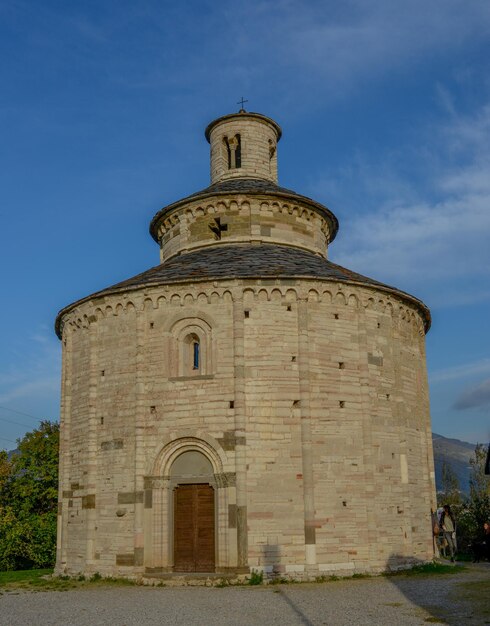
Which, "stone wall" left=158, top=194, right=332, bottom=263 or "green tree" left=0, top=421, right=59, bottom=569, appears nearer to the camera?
"stone wall" left=158, top=194, right=332, bottom=263

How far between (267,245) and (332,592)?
10897mm

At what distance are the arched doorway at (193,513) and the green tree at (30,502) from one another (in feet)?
36.6

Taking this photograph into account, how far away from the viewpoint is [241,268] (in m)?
19.0

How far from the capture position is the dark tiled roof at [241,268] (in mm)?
18719

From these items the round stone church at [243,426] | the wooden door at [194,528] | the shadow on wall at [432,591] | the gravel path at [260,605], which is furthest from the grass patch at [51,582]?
the shadow on wall at [432,591]

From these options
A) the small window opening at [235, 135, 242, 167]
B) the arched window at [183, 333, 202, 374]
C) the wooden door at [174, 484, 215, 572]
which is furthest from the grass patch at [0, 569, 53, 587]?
the small window opening at [235, 135, 242, 167]

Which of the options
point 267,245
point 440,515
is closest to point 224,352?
point 267,245

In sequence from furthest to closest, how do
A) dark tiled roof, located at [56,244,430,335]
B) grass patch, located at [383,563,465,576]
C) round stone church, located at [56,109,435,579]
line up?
1. dark tiled roof, located at [56,244,430,335]
2. grass patch, located at [383,563,465,576]
3. round stone church, located at [56,109,435,579]

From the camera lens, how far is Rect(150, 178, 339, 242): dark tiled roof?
2252cm

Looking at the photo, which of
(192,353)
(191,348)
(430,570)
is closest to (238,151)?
(191,348)

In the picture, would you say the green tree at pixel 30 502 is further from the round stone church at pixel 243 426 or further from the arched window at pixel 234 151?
the arched window at pixel 234 151

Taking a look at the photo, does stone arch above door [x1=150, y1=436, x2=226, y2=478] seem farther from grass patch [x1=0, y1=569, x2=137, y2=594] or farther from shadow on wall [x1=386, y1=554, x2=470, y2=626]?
shadow on wall [x1=386, y1=554, x2=470, y2=626]

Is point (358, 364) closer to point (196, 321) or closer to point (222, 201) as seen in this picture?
point (196, 321)

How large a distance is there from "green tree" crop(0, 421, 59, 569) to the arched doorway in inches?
439
